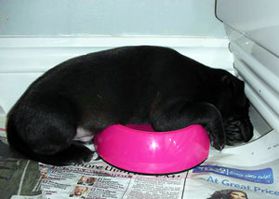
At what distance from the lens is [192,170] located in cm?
120

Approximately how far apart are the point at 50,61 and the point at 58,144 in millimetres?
452

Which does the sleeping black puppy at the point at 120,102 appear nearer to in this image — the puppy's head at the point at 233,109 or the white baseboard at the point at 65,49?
the puppy's head at the point at 233,109

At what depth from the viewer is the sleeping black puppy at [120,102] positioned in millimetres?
1194

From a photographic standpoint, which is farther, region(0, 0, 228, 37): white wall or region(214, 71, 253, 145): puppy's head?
region(0, 0, 228, 37): white wall

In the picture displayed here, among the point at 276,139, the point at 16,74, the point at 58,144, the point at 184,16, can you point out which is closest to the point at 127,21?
the point at 184,16

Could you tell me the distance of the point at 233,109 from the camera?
1347 millimetres

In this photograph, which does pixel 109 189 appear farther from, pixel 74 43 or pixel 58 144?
pixel 74 43

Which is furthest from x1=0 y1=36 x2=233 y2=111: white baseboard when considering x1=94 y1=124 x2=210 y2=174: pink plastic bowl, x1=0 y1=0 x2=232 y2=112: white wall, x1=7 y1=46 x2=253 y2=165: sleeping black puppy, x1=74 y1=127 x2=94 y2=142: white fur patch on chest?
x1=94 y1=124 x2=210 y2=174: pink plastic bowl

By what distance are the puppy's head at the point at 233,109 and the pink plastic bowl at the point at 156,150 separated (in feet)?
0.57

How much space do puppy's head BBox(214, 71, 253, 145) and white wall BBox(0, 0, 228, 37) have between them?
1.00 feet

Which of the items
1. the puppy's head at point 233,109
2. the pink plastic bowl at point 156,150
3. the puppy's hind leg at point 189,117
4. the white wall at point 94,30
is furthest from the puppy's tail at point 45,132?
the puppy's head at point 233,109

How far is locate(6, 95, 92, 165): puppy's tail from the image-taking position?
3.87ft

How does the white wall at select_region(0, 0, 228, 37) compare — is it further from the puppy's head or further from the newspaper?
the newspaper

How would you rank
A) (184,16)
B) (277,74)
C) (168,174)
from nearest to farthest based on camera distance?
(277,74) → (168,174) → (184,16)
